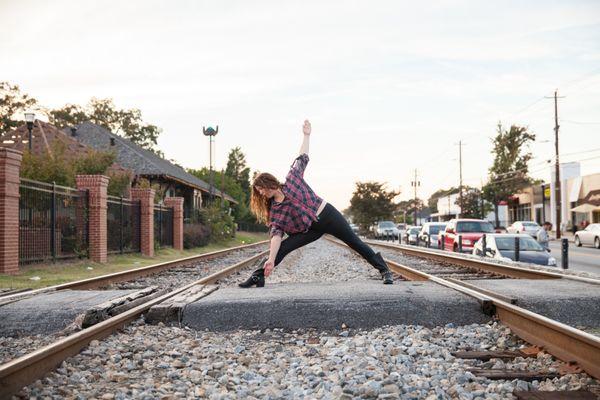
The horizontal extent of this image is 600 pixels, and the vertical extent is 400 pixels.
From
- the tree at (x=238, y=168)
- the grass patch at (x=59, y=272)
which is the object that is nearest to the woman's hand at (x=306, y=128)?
the grass patch at (x=59, y=272)

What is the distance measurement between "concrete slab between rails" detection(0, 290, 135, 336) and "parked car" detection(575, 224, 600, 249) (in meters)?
31.2

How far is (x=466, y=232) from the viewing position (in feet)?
73.0

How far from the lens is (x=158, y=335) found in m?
5.11

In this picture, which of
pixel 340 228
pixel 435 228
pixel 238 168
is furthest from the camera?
pixel 238 168

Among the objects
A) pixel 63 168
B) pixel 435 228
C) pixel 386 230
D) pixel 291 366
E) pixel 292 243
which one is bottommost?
pixel 386 230

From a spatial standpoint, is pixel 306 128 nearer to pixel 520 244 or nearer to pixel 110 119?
pixel 520 244

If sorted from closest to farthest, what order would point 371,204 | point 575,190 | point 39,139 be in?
point 39,139, point 575,190, point 371,204

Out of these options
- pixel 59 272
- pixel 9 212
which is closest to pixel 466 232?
pixel 59 272

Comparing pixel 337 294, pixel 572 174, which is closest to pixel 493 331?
pixel 337 294

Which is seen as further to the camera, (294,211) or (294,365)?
(294,211)

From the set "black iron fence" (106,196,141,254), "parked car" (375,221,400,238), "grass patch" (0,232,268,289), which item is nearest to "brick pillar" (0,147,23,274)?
"grass patch" (0,232,268,289)

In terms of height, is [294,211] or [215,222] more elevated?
[294,211]

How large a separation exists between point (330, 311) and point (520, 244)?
1273 cm

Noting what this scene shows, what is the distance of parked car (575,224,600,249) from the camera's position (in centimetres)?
3190
